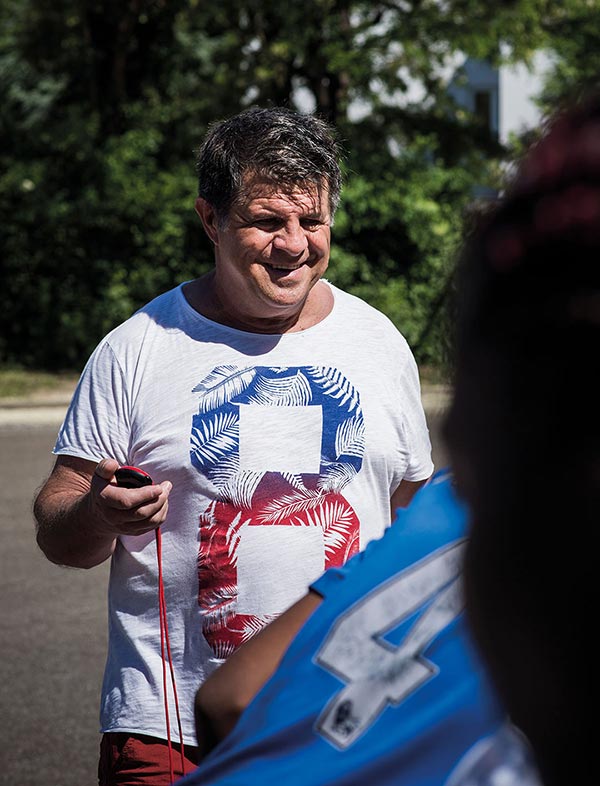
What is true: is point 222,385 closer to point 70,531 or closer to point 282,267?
point 282,267

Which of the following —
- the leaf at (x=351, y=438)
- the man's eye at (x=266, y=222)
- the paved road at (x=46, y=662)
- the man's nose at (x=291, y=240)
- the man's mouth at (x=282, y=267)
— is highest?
the man's eye at (x=266, y=222)

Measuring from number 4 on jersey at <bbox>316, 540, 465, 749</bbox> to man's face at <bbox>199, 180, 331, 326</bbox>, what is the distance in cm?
144

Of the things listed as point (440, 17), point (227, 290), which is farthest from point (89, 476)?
point (440, 17)

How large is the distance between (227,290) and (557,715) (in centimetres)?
180

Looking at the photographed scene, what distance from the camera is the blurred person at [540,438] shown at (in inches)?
26.6

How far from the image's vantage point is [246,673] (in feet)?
3.54

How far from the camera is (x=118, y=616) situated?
7.50 feet

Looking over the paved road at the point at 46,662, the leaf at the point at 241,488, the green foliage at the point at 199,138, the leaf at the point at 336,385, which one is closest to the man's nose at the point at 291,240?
the leaf at the point at 336,385

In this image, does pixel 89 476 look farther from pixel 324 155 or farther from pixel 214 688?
pixel 214 688

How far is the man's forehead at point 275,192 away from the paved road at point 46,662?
245 cm

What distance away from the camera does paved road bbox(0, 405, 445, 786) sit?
13.9 ft

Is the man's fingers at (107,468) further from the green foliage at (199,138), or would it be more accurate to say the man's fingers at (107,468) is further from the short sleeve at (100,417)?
the green foliage at (199,138)

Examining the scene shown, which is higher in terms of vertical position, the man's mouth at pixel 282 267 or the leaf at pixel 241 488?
the man's mouth at pixel 282 267

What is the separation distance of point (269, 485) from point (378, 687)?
4.32 feet
